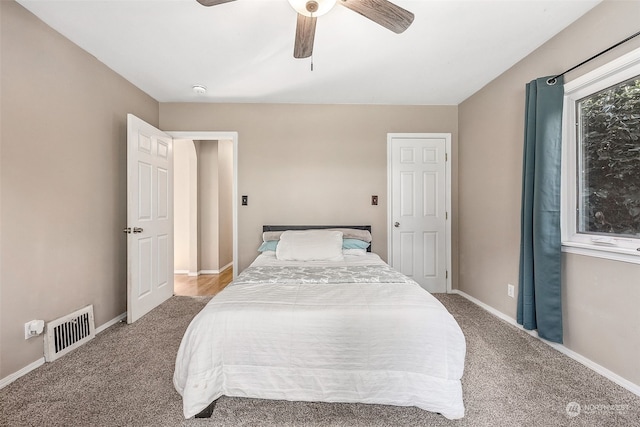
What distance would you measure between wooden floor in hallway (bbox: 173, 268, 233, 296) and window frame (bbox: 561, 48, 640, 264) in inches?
147

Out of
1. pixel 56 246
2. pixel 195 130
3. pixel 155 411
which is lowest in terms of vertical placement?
pixel 155 411

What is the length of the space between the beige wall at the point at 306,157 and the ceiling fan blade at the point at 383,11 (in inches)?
75.3

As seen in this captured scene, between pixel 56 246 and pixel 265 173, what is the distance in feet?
6.71

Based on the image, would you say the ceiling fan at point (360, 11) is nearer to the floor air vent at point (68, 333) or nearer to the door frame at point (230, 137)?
the door frame at point (230, 137)

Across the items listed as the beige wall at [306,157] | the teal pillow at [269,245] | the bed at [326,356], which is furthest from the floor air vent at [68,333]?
the teal pillow at [269,245]

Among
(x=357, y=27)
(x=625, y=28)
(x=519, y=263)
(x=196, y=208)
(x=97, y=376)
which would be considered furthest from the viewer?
(x=196, y=208)

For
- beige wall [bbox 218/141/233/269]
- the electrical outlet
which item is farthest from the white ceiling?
the electrical outlet

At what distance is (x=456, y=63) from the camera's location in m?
2.49

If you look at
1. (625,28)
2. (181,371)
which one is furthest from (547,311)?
(181,371)

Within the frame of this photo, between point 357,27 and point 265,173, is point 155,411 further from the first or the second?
point 357,27

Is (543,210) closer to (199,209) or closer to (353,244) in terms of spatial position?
(353,244)

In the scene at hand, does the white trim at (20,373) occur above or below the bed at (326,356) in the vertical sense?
below

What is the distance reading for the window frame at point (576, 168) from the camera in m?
1.65

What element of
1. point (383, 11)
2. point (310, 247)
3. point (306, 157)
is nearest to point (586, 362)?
point (310, 247)
